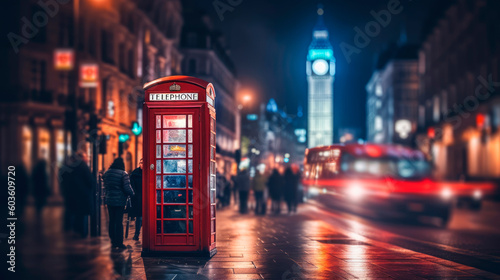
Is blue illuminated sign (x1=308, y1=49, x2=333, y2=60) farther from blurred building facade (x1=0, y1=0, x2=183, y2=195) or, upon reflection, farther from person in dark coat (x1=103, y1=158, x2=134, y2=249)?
person in dark coat (x1=103, y1=158, x2=134, y2=249)

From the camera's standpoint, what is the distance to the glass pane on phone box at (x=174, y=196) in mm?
10711

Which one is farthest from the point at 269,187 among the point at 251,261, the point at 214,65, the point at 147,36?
the point at 214,65

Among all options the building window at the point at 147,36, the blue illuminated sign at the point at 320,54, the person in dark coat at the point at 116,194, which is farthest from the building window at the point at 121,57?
the blue illuminated sign at the point at 320,54

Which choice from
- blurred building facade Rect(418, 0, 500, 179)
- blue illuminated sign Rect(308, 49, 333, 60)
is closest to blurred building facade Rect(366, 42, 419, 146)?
blurred building facade Rect(418, 0, 500, 179)

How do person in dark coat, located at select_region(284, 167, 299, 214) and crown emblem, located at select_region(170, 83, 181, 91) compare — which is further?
person in dark coat, located at select_region(284, 167, 299, 214)

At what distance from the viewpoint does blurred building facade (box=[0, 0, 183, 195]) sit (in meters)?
31.0

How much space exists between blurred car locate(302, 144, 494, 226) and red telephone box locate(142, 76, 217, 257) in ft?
32.4

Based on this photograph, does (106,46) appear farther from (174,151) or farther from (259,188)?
(174,151)

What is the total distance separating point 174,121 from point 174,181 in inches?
42.4

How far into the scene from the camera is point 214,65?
67.9m

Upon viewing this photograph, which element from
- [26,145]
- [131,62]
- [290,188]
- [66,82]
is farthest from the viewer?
[131,62]

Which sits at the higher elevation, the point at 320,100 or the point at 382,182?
the point at 320,100

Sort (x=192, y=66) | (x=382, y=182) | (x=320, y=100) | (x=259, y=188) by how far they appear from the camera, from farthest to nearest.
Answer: (x=320, y=100), (x=192, y=66), (x=259, y=188), (x=382, y=182)

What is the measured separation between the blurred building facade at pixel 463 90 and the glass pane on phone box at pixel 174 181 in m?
26.1
